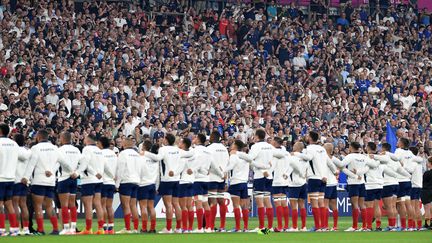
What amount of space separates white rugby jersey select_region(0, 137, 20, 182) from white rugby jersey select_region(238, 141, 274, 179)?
599 centimetres

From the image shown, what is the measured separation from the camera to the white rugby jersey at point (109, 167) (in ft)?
92.2

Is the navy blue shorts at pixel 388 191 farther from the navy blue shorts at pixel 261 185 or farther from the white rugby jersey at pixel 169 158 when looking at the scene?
the white rugby jersey at pixel 169 158

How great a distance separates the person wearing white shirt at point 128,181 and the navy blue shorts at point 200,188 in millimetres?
1612

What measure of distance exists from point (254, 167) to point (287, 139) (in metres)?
11.5

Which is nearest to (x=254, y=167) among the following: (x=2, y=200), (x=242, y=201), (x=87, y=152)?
(x=242, y=201)

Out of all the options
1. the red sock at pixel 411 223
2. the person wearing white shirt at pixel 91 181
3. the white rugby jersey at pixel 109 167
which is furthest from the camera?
the red sock at pixel 411 223

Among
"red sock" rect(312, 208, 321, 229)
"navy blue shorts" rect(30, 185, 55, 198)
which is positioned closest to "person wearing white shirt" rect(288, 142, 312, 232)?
"red sock" rect(312, 208, 321, 229)

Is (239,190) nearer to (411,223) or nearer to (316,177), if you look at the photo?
(316,177)

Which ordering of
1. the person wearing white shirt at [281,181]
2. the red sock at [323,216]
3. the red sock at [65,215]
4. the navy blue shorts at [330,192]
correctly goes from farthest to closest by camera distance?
the navy blue shorts at [330,192], the red sock at [323,216], the person wearing white shirt at [281,181], the red sock at [65,215]

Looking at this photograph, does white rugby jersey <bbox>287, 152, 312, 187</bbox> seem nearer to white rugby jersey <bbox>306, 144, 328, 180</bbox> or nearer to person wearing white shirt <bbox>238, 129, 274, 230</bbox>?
white rugby jersey <bbox>306, 144, 328, 180</bbox>

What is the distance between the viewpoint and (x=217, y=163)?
29406 millimetres

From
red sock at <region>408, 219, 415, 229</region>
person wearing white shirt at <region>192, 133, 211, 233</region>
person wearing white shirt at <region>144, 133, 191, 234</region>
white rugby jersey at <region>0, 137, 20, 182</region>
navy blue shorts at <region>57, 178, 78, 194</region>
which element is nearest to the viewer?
white rugby jersey at <region>0, 137, 20, 182</region>

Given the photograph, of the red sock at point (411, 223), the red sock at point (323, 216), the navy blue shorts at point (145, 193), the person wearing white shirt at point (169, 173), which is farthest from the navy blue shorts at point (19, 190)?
the red sock at point (411, 223)

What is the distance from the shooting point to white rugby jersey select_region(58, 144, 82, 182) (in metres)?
27.4
